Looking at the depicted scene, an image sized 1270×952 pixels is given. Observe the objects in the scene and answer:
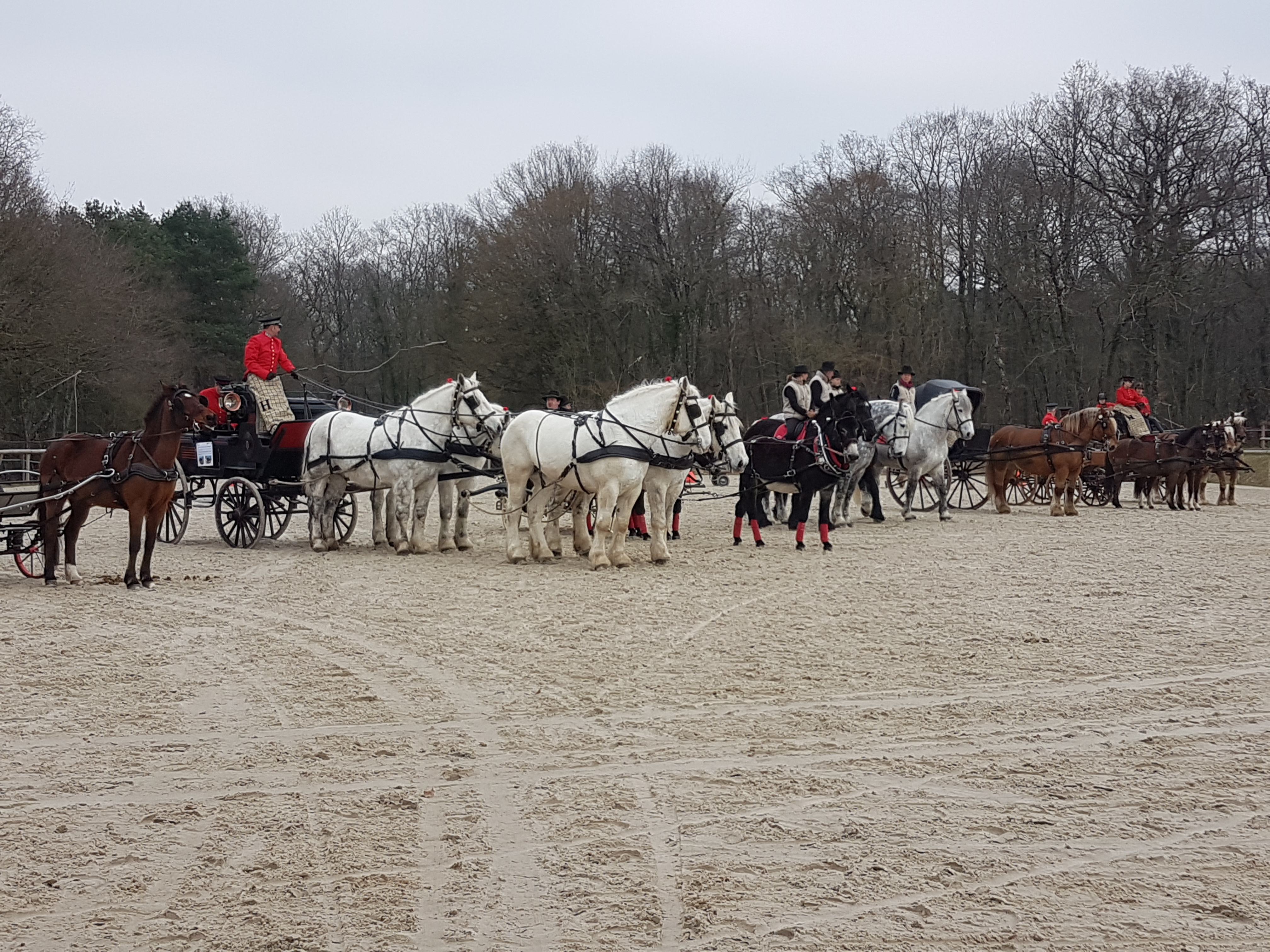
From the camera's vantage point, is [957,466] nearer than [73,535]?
No

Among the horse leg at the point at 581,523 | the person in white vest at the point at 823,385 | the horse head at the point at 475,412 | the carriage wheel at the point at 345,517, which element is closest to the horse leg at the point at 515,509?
the horse leg at the point at 581,523

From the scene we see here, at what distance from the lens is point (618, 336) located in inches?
1640

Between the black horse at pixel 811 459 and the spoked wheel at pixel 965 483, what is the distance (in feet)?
22.7

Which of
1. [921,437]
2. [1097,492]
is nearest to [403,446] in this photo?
[921,437]

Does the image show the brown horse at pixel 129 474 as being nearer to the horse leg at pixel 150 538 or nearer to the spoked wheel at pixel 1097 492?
the horse leg at pixel 150 538

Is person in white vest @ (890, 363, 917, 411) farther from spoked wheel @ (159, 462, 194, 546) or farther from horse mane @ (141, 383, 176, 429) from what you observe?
horse mane @ (141, 383, 176, 429)

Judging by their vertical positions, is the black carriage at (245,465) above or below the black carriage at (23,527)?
above

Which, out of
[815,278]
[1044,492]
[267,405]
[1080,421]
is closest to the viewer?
[267,405]

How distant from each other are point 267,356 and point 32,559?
4.01 meters

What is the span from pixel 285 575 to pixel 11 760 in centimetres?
703

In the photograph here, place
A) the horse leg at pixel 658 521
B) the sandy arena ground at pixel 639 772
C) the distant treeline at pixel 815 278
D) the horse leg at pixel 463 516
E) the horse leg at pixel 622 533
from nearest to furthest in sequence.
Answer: the sandy arena ground at pixel 639 772
the horse leg at pixel 622 533
the horse leg at pixel 658 521
the horse leg at pixel 463 516
the distant treeline at pixel 815 278

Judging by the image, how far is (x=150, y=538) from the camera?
37.7ft

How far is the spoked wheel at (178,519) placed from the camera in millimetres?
15797

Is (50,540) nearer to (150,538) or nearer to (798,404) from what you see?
(150,538)
